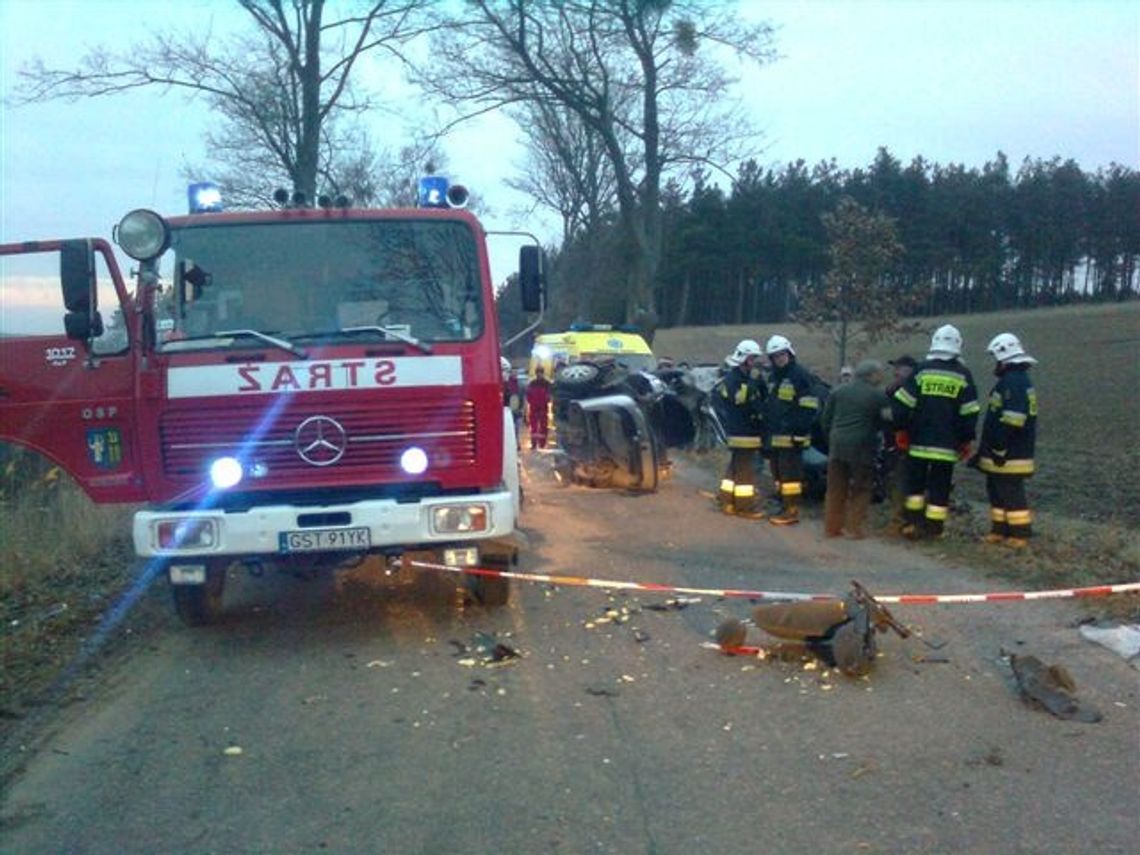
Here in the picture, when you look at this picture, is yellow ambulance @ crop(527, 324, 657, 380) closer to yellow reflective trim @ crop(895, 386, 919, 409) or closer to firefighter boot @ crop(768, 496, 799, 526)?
firefighter boot @ crop(768, 496, 799, 526)

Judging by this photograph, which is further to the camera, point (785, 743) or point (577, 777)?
point (785, 743)

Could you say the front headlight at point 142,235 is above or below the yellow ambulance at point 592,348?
above

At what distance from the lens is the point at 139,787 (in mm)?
4816

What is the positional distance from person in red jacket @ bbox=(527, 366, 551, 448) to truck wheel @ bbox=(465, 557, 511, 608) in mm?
9841

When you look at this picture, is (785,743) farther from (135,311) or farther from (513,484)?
(135,311)

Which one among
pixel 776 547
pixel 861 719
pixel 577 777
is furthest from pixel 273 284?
pixel 776 547

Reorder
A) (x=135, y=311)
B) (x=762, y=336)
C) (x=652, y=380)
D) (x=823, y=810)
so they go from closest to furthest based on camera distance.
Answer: (x=823, y=810) < (x=135, y=311) < (x=652, y=380) < (x=762, y=336)

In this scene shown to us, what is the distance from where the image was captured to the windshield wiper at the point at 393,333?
6809mm

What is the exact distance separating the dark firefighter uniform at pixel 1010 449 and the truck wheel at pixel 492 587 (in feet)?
13.7

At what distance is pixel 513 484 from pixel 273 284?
2.06 meters

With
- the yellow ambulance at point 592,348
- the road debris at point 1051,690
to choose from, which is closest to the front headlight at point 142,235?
the road debris at point 1051,690

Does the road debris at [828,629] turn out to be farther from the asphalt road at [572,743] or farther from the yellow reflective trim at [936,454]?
the yellow reflective trim at [936,454]

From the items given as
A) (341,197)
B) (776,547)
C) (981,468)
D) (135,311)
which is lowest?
(776,547)

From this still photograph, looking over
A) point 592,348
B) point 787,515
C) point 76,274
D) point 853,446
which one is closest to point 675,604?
point 853,446
